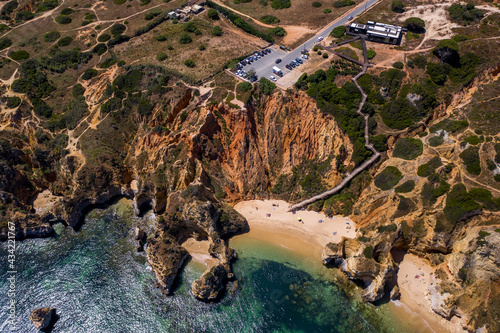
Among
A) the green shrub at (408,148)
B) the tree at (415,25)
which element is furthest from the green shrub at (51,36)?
the green shrub at (408,148)

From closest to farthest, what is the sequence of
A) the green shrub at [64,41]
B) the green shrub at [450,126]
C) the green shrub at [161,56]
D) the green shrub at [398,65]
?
the green shrub at [450,126] < the green shrub at [398,65] < the green shrub at [161,56] < the green shrub at [64,41]

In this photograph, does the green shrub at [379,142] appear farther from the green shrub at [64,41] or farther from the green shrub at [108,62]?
the green shrub at [64,41]

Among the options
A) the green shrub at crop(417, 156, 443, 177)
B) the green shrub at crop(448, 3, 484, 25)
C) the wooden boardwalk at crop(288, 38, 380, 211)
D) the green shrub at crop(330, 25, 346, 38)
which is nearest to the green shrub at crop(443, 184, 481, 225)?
the green shrub at crop(417, 156, 443, 177)

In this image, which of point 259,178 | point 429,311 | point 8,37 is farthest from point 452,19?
point 8,37

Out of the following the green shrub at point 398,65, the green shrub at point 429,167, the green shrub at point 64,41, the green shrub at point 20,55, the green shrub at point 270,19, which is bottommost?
the green shrub at point 429,167

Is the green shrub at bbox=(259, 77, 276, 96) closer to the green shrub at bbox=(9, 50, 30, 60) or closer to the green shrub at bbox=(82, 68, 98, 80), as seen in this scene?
the green shrub at bbox=(82, 68, 98, 80)

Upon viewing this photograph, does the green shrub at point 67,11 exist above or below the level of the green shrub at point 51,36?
above
